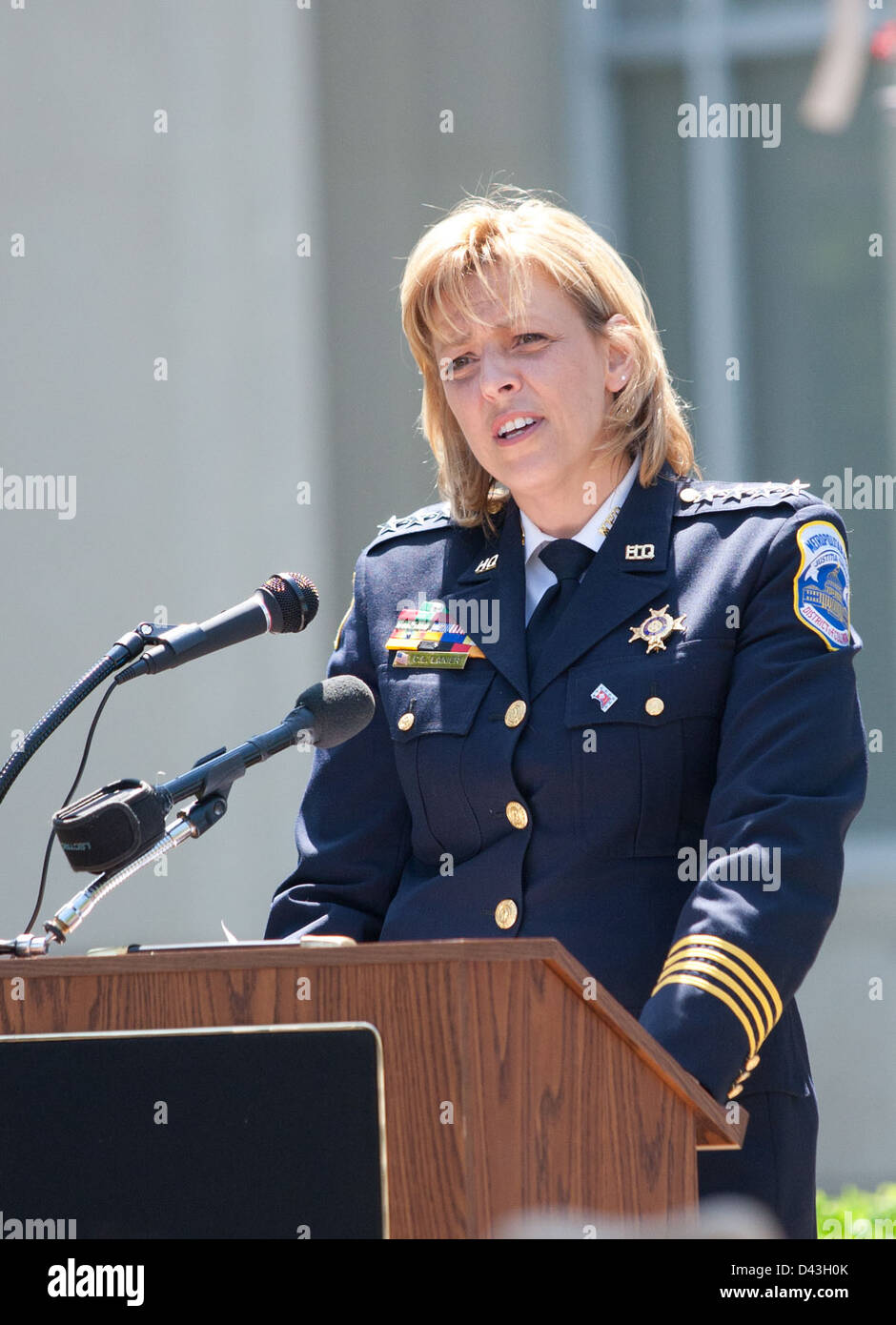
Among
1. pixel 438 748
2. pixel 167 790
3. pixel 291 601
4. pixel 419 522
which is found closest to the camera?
pixel 167 790

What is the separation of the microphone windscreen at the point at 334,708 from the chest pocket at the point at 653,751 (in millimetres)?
457

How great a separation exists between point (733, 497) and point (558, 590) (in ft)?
0.85

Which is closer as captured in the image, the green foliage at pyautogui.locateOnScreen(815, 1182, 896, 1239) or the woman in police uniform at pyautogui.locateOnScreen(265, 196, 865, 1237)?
the woman in police uniform at pyautogui.locateOnScreen(265, 196, 865, 1237)

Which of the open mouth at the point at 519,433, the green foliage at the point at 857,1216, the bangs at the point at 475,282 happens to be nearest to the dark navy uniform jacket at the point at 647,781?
the open mouth at the point at 519,433

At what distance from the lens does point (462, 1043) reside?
1.40 metres

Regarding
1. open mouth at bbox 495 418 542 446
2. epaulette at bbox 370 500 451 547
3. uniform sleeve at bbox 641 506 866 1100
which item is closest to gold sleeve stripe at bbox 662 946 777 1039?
uniform sleeve at bbox 641 506 866 1100

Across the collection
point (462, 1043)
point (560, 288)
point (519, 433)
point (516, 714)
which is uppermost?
point (560, 288)

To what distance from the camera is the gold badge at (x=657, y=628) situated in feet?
7.25

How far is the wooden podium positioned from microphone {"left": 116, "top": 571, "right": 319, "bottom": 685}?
1.19 ft

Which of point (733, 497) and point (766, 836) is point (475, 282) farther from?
point (766, 836)

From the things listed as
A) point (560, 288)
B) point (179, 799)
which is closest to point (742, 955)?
point (179, 799)

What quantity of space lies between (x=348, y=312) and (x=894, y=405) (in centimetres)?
149

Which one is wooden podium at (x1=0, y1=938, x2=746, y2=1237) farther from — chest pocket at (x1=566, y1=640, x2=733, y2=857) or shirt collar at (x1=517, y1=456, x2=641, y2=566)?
shirt collar at (x1=517, y1=456, x2=641, y2=566)

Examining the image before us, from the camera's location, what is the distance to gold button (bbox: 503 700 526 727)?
88.0 inches
